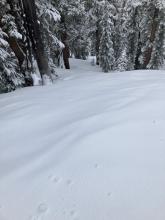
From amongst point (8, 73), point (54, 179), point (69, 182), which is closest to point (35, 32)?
point (8, 73)

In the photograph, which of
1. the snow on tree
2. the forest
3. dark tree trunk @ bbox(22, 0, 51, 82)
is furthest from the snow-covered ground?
the forest

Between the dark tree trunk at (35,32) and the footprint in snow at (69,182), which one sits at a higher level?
the dark tree trunk at (35,32)

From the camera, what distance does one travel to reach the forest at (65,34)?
9.87 meters

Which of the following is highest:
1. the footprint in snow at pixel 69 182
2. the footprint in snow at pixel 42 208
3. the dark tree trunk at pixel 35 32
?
the dark tree trunk at pixel 35 32

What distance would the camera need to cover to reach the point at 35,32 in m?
9.54

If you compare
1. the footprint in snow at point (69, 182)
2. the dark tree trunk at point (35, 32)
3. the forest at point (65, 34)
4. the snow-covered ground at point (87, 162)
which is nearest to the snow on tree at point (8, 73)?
the forest at point (65, 34)

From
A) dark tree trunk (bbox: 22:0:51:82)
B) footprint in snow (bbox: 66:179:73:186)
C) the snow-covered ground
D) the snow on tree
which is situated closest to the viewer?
the snow-covered ground

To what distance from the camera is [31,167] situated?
3.50 m

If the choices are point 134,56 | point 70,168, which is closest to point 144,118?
point 70,168

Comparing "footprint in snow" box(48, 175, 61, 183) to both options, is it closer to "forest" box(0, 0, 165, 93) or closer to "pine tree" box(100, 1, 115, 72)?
"forest" box(0, 0, 165, 93)

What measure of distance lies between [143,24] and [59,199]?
18.5 metres

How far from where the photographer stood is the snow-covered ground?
2.79 m

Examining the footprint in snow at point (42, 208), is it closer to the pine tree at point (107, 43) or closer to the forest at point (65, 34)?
the forest at point (65, 34)

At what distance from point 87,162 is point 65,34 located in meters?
17.9
